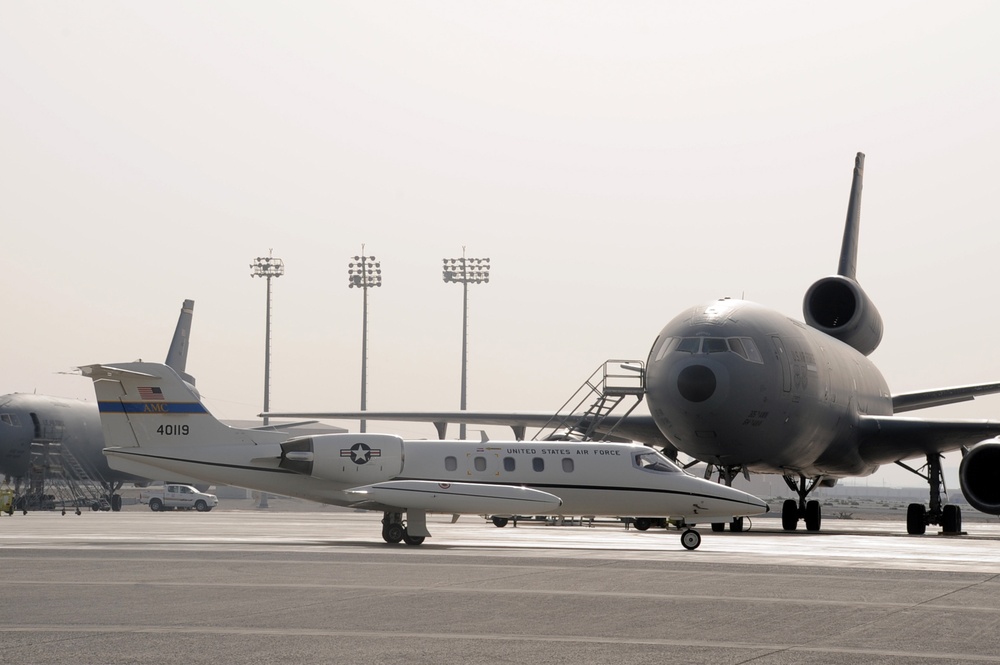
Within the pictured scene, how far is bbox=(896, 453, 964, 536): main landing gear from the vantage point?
1364 inches

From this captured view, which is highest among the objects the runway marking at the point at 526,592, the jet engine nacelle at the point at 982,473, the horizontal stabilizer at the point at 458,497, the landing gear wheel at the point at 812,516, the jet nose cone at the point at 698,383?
the jet nose cone at the point at 698,383

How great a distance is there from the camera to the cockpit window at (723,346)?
96.7 ft

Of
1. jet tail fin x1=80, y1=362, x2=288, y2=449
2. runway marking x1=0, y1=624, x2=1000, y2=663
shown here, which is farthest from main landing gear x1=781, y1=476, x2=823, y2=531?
runway marking x1=0, y1=624, x2=1000, y2=663

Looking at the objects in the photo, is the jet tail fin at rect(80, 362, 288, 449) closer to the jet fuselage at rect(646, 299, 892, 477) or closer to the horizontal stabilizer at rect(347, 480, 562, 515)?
the horizontal stabilizer at rect(347, 480, 562, 515)

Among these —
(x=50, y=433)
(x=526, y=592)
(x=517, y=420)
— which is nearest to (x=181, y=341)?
(x=50, y=433)

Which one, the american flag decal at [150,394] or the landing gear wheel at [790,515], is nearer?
the american flag decal at [150,394]

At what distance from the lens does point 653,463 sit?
87.0 ft

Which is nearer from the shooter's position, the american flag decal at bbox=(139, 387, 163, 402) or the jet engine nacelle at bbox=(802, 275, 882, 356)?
the american flag decal at bbox=(139, 387, 163, 402)

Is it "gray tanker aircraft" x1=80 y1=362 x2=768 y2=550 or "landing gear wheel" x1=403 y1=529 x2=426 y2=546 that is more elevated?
"gray tanker aircraft" x1=80 y1=362 x2=768 y2=550

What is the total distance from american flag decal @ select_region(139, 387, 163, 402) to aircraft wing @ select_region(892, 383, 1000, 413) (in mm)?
23148

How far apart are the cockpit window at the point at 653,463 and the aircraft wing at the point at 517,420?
32.3 ft

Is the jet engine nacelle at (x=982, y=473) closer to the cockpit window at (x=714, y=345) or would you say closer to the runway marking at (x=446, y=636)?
the cockpit window at (x=714, y=345)

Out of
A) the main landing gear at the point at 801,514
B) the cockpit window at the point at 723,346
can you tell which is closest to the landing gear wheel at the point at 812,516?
the main landing gear at the point at 801,514

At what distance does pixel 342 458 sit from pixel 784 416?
11053mm
